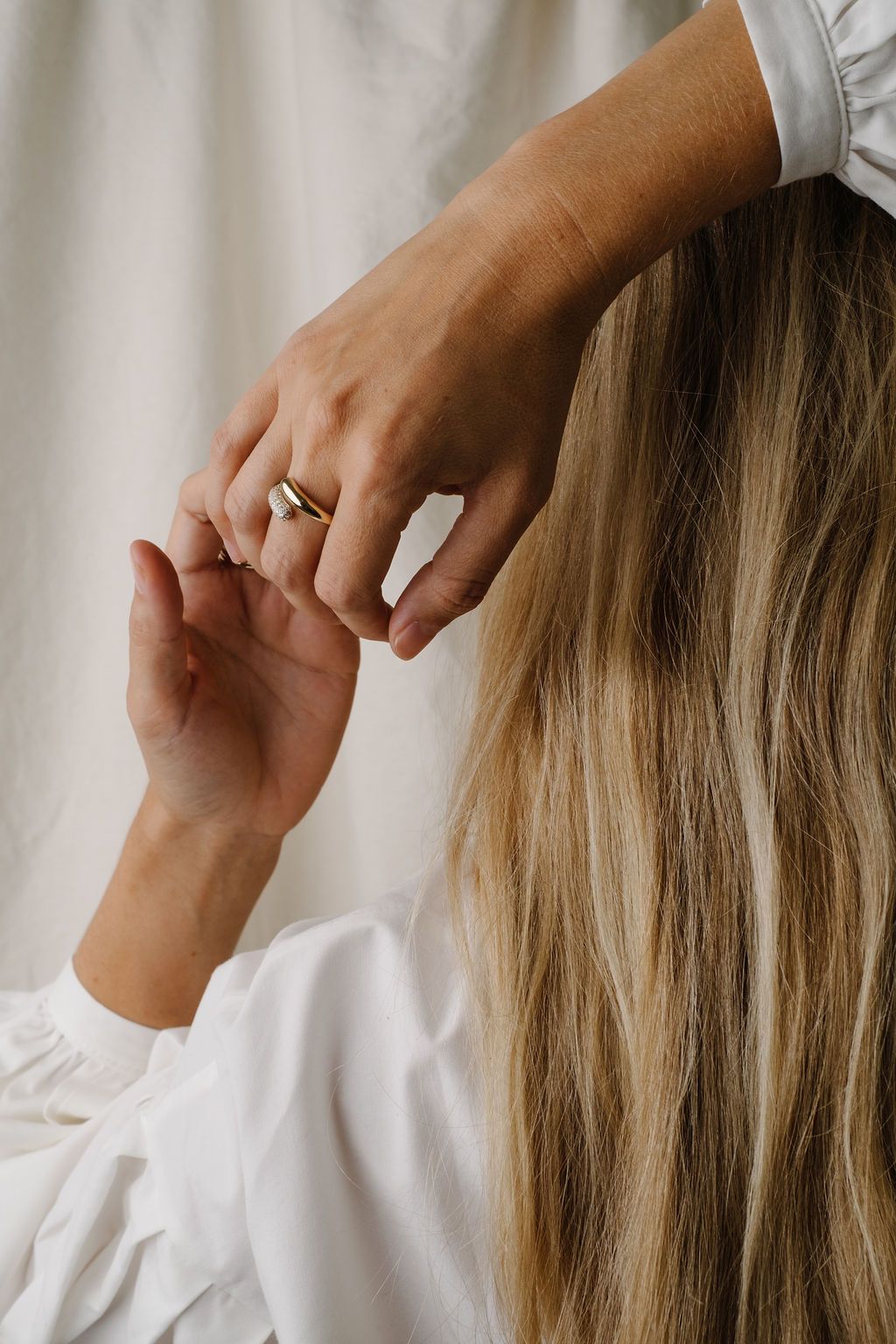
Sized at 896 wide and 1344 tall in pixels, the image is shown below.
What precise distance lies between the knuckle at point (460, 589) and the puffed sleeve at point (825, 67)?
10.7 inches

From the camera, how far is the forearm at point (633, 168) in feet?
1.59

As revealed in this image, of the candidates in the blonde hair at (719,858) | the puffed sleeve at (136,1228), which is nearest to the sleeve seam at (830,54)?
the blonde hair at (719,858)

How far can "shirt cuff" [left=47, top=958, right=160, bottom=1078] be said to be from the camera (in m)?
0.93

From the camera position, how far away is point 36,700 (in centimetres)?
127

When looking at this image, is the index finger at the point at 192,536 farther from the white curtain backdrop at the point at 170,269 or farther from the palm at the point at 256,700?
the white curtain backdrop at the point at 170,269

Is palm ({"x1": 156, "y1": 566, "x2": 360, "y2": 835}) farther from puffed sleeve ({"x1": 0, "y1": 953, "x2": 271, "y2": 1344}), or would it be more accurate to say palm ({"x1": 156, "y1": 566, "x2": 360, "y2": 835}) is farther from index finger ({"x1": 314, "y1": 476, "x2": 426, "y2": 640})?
index finger ({"x1": 314, "y1": 476, "x2": 426, "y2": 640})

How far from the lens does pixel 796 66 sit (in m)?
0.50

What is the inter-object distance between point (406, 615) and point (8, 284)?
0.91 m

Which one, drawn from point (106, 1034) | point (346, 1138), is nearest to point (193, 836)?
point (106, 1034)

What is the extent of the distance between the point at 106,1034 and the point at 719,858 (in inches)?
24.7

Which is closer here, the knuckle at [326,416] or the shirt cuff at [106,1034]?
the knuckle at [326,416]

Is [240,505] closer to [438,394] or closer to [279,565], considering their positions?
[279,565]

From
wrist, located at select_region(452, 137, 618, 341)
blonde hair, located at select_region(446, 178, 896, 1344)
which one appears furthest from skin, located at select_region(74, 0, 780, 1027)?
blonde hair, located at select_region(446, 178, 896, 1344)

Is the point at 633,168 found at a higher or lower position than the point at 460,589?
higher
